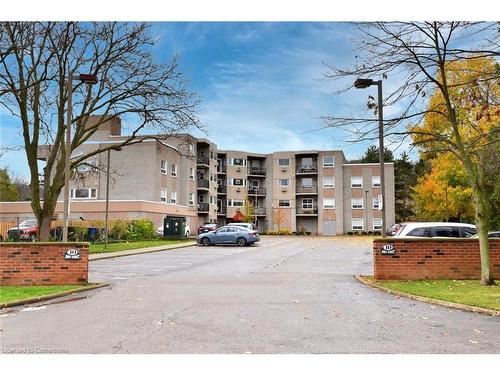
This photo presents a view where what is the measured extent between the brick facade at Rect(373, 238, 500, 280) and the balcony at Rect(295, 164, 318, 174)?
5176 cm

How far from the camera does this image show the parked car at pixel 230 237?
3281 centimetres

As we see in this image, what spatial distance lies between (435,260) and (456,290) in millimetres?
2216

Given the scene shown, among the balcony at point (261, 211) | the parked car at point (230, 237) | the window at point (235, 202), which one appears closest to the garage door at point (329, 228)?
the balcony at point (261, 211)

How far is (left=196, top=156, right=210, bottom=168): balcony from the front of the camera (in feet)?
193

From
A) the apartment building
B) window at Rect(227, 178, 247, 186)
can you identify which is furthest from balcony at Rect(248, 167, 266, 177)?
window at Rect(227, 178, 247, 186)

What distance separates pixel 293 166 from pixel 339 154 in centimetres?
614

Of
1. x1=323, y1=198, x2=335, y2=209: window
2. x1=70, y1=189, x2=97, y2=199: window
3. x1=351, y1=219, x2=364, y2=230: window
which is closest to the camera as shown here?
x1=70, y1=189, x2=97, y2=199: window

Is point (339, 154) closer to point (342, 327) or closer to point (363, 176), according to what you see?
point (363, 176)

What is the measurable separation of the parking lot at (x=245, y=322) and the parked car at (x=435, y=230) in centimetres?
452

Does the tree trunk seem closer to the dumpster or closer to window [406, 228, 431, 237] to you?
window [406, 228, 431, 237]

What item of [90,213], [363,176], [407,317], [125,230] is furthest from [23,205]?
[407,317]

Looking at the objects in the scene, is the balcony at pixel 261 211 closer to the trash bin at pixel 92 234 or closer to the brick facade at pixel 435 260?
the trash bin at pixel 92 234

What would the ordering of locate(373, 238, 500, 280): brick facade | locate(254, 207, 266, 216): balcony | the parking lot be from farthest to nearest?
locate(254, 207, 266, 216): balcony, locate(373, 238, 500, 280): brick facade, the parking lot

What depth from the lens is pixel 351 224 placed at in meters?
61.9
